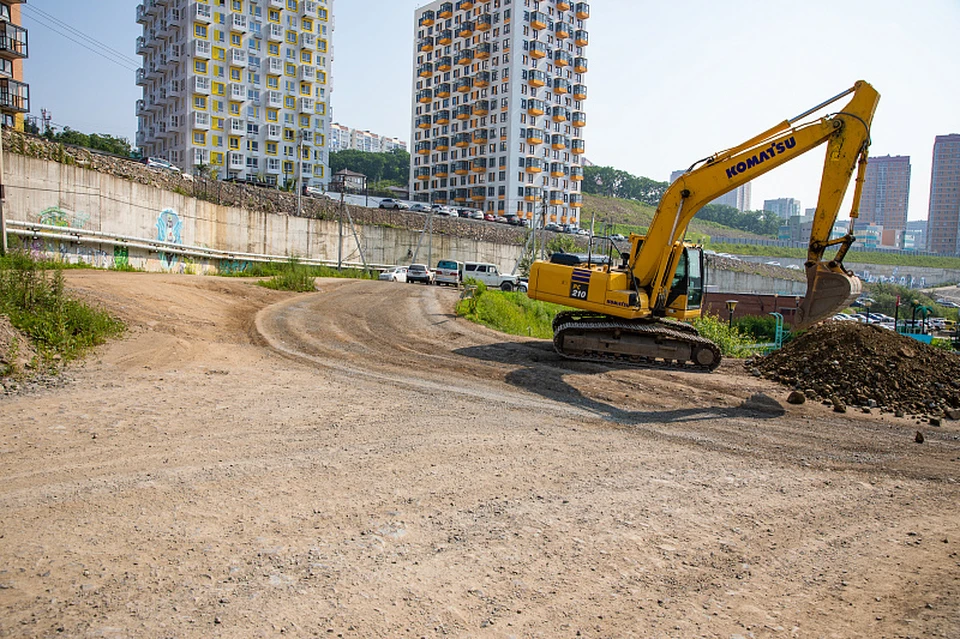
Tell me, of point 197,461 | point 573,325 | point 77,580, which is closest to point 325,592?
point 77,580

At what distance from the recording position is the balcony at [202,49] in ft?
258

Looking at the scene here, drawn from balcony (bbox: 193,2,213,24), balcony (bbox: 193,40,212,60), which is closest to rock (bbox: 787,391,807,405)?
balcony (bbox: 193,40,212,60)

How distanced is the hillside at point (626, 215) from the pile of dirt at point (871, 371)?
105 metres

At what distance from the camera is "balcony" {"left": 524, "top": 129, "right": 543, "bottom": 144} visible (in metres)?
107

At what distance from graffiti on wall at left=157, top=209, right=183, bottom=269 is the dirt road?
71.6ft

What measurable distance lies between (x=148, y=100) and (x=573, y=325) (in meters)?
92.2

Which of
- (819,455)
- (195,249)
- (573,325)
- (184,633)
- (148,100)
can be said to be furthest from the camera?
(148,100)

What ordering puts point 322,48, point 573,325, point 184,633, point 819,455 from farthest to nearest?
point 322,48 → point 573,325 → point 819,455 → point 184,633

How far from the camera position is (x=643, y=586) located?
4746 millimetres

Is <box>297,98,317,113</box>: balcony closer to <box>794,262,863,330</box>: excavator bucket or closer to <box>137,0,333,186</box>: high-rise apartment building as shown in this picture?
<box>137,0,333,186</box>: high-rise apartment building

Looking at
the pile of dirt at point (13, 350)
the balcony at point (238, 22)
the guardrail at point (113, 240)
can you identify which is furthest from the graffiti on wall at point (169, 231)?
the balcony at point (238, 22)

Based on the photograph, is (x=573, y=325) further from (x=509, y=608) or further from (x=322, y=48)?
(x=322, y=48)

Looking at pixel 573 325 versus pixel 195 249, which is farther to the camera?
pixel 195 249

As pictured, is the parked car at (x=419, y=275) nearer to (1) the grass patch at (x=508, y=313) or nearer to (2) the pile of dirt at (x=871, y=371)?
(1) the grass patch at (x=508, y=313)
